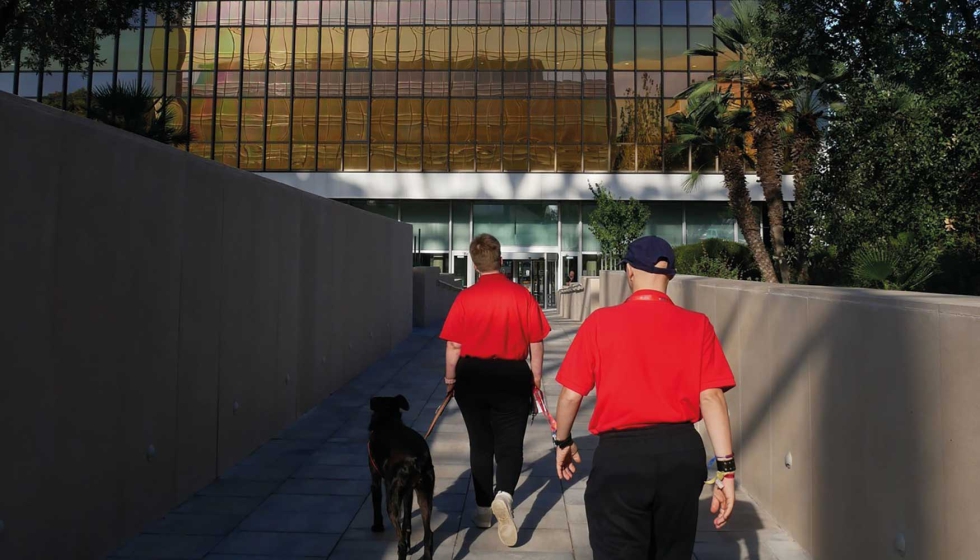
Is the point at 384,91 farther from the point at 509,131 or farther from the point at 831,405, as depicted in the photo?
the point at 831,405

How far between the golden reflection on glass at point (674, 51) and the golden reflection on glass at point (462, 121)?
8763 mm

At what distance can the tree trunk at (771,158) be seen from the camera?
901 inches

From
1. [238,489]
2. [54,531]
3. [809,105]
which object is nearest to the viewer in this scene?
[54,531]

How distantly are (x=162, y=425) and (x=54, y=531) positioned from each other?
4.54 ft

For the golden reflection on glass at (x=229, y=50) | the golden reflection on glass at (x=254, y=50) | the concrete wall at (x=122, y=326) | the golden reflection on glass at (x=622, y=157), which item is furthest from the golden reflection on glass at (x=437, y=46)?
the concrete wall at (x=122, y=326)

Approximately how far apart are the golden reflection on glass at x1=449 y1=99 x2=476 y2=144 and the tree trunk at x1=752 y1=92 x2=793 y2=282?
14925mm

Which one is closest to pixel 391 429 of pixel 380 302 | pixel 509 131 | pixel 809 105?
pixel 380 302

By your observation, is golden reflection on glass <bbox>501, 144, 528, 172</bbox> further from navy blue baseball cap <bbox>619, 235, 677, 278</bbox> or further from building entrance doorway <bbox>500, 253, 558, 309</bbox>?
navy blue baseball cap <bbox>619, 235, 677, 278</bbox>

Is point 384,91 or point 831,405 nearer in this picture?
point 831,405

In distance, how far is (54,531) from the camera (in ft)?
13.9

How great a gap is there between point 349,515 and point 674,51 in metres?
33.5

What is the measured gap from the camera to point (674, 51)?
35656 millimetres

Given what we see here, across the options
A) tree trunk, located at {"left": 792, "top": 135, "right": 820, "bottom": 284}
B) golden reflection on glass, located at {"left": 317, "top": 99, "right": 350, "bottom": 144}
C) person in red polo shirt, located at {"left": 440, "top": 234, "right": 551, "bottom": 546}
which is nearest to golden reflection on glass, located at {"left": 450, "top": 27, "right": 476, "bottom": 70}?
golden reflection on glass, located at {"left": 317, "top": 99, "right": 350, "bottom": 144}

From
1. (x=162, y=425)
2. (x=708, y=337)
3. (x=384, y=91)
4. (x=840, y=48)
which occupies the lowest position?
(x=162, y=425)
